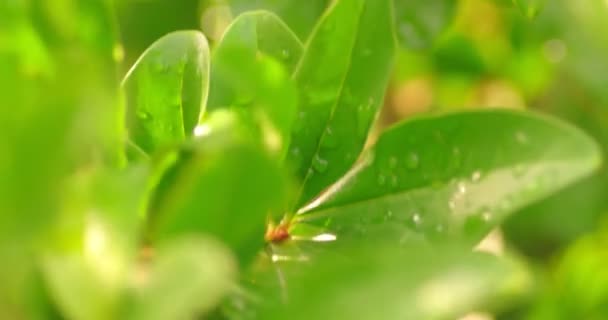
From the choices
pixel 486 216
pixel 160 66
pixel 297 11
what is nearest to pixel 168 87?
pixel 160 66

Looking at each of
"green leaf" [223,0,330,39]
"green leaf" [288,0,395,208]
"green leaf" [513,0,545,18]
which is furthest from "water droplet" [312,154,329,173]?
"green leaf" [223,0,330,39]

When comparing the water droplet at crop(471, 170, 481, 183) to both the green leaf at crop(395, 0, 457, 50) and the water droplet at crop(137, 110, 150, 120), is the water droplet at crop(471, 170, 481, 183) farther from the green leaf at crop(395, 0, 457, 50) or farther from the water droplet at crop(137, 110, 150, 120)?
the green leaf at crop(395, 0, 457, 50)

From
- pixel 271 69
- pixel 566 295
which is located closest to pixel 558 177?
pixel 271 69

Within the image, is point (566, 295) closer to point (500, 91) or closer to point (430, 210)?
point (500, 91)

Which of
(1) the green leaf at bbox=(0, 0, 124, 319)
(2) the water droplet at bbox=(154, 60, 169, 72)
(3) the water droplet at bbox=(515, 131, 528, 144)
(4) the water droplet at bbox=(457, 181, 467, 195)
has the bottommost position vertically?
(4) the water droplet at bbox=(457, 181, 467, 195)

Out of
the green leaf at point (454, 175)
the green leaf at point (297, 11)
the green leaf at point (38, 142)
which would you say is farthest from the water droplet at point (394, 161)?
the green leaf at point (297, 11)

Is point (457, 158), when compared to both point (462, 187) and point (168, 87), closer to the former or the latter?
point (462, 187)
